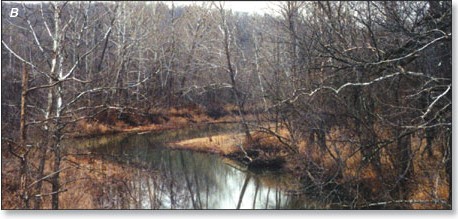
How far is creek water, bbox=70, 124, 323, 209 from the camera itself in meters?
3.07

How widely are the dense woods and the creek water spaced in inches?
5.7

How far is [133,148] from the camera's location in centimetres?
361

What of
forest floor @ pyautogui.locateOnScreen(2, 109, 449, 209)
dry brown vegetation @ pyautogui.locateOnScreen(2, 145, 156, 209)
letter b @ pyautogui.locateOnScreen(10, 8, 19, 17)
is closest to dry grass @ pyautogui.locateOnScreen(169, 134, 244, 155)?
forest floor @ pyautogui.locateOnScreen(2, 109, 449, 209)

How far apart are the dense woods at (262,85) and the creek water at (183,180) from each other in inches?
5.7

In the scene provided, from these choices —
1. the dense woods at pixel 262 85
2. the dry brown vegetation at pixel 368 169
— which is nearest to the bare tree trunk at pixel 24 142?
the dense woods at pixel 262 85

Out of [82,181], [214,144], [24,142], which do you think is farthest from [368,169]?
[24,142]

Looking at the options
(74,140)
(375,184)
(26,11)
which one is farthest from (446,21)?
(26,11)

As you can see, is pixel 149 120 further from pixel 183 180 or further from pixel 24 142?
pixel 24 142

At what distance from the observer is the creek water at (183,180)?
307cm

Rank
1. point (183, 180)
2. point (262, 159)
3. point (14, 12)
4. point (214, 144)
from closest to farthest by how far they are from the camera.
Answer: point (14, 12)
point (183, 180)
point (214, 144)
point (262, 159)

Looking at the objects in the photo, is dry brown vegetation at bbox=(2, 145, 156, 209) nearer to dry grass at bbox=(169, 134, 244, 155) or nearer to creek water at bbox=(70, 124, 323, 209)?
creek water at bbox=(70, 124, 323, 209)

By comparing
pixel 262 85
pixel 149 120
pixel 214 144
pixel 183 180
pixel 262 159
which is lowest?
pixel 183 180

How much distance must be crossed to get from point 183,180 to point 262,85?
1.12 meters

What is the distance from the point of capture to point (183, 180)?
3.53m
